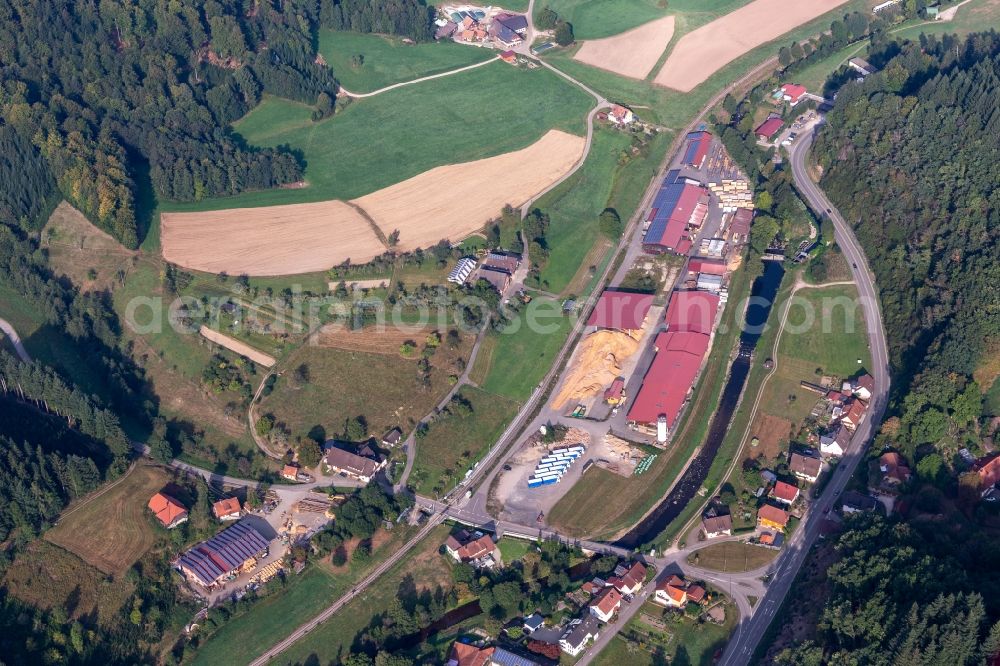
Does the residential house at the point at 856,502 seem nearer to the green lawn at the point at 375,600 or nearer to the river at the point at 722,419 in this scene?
the river at the point at 722,419

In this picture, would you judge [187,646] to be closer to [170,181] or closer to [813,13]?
[170,181]

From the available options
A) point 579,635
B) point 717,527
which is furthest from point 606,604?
point 717,527

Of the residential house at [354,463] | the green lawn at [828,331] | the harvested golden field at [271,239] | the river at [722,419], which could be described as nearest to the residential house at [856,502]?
the river at [722,419]

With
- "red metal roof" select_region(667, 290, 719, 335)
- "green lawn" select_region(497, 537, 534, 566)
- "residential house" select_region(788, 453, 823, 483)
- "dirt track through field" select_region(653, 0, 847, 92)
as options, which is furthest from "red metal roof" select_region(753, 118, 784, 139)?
"green lawn" select_region(497, 537, 534, 566)

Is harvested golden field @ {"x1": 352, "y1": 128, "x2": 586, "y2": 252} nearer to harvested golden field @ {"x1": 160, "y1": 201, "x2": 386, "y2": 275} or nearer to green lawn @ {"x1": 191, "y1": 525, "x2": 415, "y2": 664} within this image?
harvested golden field @ {"x1": 160, "y1": 201, "x2": 386, "y2": 275}

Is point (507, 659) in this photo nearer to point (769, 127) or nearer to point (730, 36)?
point (769, 127)

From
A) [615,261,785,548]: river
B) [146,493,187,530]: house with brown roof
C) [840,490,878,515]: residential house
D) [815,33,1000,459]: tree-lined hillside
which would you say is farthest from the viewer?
[815,33,1000,459]: tree-lined hillside
